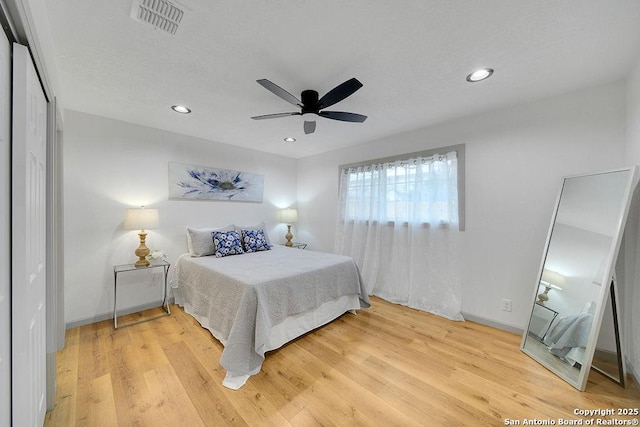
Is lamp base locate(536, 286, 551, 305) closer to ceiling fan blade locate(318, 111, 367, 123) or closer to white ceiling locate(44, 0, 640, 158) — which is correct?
white ceiling locate(44, 0, 640, 158)

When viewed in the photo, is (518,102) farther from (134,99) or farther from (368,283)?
(134,99)

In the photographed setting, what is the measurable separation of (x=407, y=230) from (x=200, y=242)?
274cm

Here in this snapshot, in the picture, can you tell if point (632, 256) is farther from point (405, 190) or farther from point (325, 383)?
point (325, 383)

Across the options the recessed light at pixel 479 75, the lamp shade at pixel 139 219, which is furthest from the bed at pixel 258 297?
the recessed light at pixel 479 75

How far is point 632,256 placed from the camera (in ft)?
6.19

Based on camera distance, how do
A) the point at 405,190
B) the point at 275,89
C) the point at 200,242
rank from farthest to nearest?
1. the point at 405,190
2. the point at 200,242
3. the point at 275,89

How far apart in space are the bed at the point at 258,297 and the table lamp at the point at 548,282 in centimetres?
171

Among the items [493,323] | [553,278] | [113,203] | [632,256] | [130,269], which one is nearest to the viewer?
[632,256]

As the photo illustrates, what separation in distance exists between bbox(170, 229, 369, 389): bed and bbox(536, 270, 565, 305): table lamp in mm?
1706

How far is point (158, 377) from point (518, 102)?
13.2ft

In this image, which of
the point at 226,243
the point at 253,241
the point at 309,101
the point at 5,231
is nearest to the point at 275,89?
the point at 309,101

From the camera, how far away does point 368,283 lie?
11.9ft

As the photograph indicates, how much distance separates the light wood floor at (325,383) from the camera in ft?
5.04

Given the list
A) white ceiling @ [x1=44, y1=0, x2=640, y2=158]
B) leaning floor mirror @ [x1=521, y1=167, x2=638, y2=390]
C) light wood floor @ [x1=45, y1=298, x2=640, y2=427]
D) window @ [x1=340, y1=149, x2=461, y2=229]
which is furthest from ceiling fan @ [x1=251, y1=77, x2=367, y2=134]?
light wood floor @ [x1=45, y1=298, x2=640, y2=427]
